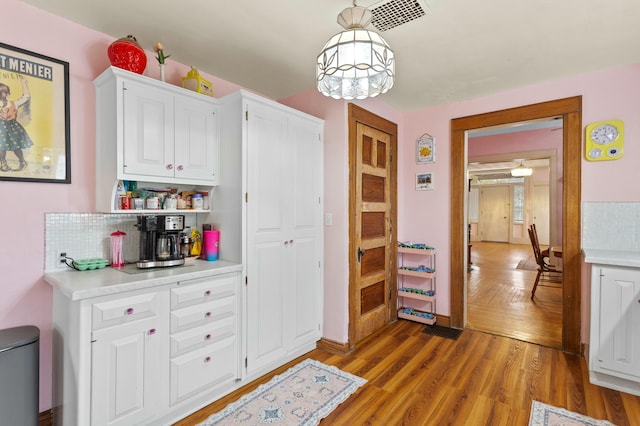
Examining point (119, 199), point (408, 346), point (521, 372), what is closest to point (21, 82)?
point (119, 199)

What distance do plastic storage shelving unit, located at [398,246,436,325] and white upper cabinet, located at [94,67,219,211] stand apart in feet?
8.02

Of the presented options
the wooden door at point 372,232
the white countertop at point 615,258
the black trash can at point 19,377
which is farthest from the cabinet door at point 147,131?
the white countertop at point 615,258

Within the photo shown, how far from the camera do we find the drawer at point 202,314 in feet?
6.24

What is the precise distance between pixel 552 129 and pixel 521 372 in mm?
4203

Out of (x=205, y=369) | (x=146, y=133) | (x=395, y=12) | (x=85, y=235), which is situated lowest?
(x=205, y=369)

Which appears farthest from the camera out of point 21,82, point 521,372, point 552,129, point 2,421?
point 552,129

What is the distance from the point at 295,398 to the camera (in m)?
2.13

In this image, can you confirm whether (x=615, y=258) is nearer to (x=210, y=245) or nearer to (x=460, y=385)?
(x=460, y=385)

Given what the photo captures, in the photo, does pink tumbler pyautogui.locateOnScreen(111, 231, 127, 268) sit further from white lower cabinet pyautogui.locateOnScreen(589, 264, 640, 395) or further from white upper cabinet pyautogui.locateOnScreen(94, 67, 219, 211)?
white lower cabinet pyautogui.locateOnScreen(589, 264, 640, 395)

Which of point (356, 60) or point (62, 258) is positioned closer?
point (356, 60)

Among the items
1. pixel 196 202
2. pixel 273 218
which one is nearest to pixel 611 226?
pixel 273 218

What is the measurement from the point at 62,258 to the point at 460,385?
2.90m

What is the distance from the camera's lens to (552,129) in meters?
4.96

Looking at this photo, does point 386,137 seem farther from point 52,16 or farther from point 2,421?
point 2,421
